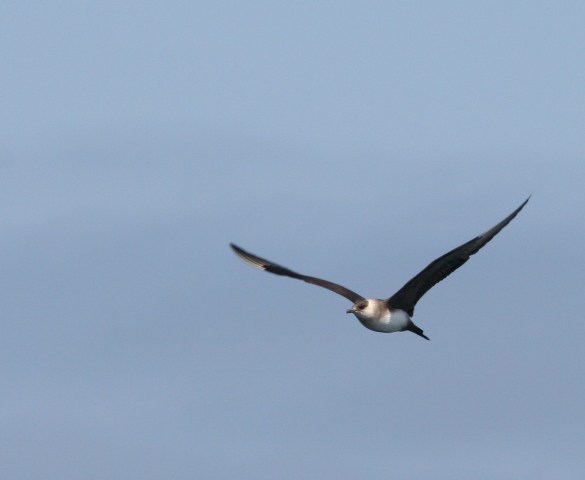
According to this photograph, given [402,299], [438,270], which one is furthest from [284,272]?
[438,270]

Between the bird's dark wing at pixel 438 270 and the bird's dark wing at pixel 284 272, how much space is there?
1.11 metres

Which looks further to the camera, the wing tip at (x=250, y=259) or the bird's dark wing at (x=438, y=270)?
the wing tip at (x=250, y=259)

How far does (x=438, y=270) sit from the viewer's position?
25250mm

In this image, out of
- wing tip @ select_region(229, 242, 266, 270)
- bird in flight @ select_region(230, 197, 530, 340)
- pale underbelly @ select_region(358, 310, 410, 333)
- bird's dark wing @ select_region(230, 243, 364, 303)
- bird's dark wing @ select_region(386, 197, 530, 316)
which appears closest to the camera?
bird's dark wing @ select_region(386, 197, 530, 316)

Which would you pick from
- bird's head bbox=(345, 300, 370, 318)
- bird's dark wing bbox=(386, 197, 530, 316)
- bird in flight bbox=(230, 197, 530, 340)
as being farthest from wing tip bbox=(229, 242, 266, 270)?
bird's dark wing bbox=(386, 197, 530, 316)

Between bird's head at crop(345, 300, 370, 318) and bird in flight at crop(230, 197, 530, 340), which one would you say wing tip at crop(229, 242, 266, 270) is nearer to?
bird in flight at crop(230, 197, 530, 340)

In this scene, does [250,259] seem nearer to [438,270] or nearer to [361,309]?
[361,309]

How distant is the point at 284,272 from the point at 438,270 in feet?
14.1

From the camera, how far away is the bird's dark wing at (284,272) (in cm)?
2758

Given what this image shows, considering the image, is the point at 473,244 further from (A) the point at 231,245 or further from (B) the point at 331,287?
(A) the point at 231,245

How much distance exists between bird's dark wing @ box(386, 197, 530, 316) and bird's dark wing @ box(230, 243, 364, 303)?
3.65ft

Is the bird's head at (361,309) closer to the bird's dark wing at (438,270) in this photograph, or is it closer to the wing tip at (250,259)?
the bird's dark wing at (438,270)

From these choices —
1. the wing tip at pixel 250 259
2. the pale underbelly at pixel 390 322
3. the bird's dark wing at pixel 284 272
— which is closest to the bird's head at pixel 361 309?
the pale underbelly at pixel 390 322

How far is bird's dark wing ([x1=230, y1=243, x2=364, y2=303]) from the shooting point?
2758 centimetres
